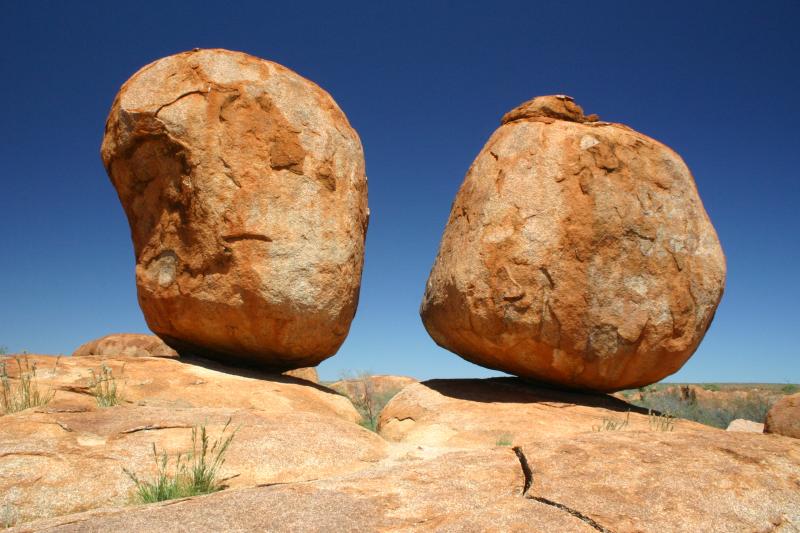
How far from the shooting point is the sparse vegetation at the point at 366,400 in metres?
7.65

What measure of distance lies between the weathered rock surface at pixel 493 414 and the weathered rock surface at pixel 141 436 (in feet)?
3.68

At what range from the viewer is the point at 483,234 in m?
6.74

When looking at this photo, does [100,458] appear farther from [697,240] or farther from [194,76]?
[697,240]

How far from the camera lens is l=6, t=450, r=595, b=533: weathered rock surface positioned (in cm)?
240

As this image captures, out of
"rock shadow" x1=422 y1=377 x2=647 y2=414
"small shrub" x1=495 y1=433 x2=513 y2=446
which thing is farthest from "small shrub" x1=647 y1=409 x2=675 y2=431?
"small shrub" x1=495 y1=433 x2=513 y2=446

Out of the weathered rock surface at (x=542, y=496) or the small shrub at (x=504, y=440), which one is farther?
the small shrub at (x=504, y=440)

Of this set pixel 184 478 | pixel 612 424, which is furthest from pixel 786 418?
pixel 184 478

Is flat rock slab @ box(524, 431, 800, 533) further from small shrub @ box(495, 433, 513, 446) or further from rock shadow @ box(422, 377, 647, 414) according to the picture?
rock shadow @ box(422, 377, 647, 414)

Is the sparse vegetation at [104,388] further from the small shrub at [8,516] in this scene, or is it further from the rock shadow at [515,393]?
the rock shadow at [515,393]

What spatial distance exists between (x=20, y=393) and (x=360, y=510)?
11.3 feet

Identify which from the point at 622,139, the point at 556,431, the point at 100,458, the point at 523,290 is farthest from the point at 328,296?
the point at 622,139

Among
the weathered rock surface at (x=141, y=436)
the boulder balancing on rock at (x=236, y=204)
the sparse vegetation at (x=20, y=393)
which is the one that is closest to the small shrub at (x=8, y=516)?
the weathered rock surface at (x=141, y=436)

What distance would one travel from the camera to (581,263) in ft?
21.1

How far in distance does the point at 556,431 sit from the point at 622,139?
10.8 feet
